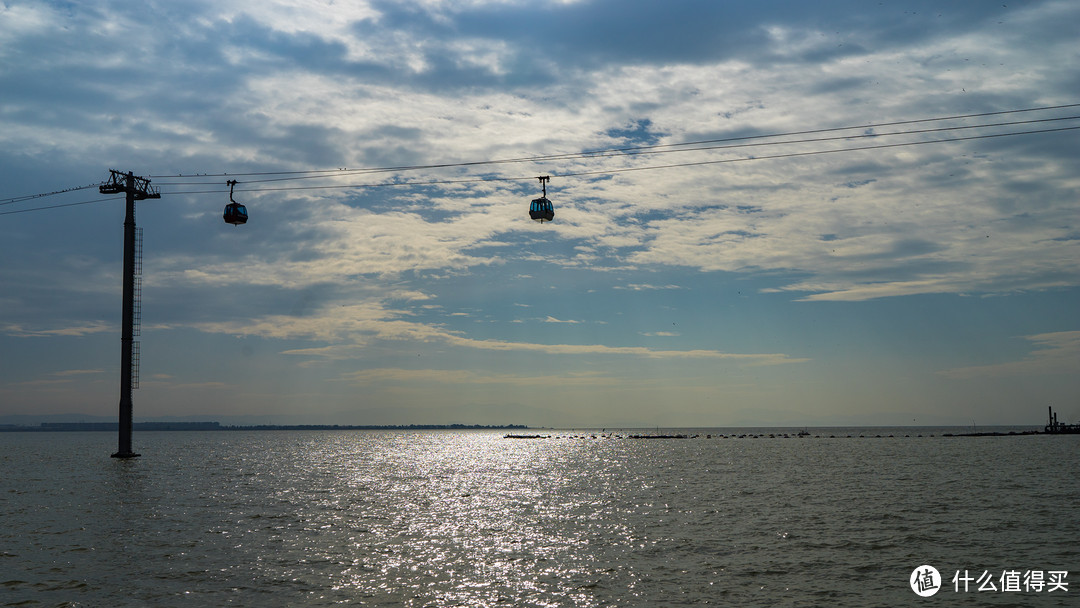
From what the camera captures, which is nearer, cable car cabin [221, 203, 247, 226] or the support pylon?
cable car cabin [221, 203, 247, 226]

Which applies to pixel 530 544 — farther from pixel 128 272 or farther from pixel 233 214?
pixel 128 272

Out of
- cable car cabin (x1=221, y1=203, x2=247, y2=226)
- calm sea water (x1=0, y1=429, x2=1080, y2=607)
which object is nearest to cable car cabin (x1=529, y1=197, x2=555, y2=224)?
calm sea water (x1=0, y1=429, x2=1080, y2=607)

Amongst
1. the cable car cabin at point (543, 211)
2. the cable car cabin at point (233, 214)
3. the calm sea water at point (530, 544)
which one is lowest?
the calm sea water at point (530, 544)

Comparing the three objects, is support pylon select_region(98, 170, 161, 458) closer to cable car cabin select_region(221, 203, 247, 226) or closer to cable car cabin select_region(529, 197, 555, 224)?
cable car cabin select_region(221, 203, 247, 226)

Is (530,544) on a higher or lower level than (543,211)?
lower

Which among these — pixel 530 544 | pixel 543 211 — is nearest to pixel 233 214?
pixel 543 211

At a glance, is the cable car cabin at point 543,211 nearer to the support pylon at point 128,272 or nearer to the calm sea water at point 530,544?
the calm sea water at point 530,544

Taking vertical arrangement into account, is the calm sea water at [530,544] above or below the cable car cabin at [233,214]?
below

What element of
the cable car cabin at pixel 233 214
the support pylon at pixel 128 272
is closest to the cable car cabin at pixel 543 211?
the cable car cabin at pixel 233 214
